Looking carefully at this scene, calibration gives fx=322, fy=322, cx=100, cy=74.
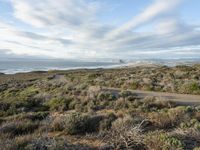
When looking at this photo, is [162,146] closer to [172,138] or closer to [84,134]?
[172,138]

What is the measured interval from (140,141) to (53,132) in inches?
134

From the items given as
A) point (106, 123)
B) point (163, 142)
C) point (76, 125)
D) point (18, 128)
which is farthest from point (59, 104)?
point (163, 142)

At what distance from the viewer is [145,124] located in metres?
9.12

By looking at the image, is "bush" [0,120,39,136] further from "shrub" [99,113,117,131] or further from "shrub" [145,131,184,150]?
"shrub" [145,131,184,150]

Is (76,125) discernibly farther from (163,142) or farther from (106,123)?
(163,142)

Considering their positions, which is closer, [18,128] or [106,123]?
[18,128]

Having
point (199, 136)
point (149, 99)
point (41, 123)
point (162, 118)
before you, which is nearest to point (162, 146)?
point (199, 136)

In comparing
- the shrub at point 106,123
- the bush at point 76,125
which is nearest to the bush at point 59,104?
the shrub at point 106,123

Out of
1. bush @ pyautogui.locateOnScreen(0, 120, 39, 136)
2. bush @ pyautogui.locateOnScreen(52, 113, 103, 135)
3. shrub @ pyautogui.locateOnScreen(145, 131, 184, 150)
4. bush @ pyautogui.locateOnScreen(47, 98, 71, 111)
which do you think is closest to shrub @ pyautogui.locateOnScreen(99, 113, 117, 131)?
bush @ pyautogui.locateOnScreen(52, 113, 103, 135)

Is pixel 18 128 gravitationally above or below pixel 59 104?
above

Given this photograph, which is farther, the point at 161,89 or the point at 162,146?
the point at 161,89

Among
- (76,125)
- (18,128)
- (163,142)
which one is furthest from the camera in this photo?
(18,128)

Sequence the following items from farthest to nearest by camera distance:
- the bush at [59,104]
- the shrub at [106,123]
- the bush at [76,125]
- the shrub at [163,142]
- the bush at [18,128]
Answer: the bush at [59,104]
the shrub at [106,123]
the bush at [76,125]
the bush at [18,128]
the shrub at [163,142]

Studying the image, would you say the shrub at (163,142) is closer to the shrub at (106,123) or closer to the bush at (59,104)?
the shrub at (106,123)
